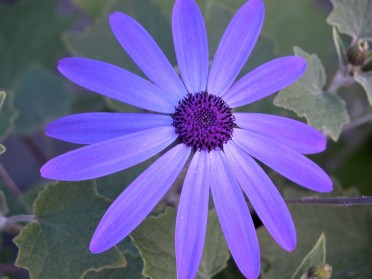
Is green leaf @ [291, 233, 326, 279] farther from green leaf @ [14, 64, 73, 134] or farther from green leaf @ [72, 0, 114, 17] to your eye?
green leaf @ [72, 0, 114, 17]

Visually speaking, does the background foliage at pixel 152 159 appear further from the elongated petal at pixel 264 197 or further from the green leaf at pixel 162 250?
the elongated petal at pixel 264 197

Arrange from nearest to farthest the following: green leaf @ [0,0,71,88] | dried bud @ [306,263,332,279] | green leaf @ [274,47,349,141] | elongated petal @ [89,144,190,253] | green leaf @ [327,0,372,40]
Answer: elongated petal @ [89,144,190,253]
dried bud @ [306,263,332,279]
green leaf @ [274,47,349,141]
green leaf @ [327,0,372,40]
green leaf @ [0,0,71,88]

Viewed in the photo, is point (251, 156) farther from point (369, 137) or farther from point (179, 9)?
point (369, 137)

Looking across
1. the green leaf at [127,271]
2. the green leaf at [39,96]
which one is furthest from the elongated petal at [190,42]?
the green leaf at [39,96]

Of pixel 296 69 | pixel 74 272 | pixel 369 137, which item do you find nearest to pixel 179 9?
pixel 296 69

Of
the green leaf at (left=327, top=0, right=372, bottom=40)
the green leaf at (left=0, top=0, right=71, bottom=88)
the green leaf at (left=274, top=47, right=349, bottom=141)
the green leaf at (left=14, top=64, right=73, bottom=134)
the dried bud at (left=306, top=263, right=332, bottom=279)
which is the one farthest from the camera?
the green leaf at (left=0, top=0, right=71, bottom=88)

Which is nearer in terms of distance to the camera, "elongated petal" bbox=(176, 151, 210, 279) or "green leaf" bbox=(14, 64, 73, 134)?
"elongated petal" bbox=(176, 151, 210, 279)

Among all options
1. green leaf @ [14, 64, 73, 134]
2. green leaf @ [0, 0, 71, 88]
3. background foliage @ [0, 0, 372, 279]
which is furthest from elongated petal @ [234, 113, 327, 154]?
green leaf @ [0, 0, 71, 88]
